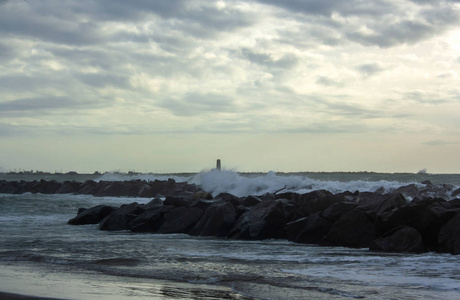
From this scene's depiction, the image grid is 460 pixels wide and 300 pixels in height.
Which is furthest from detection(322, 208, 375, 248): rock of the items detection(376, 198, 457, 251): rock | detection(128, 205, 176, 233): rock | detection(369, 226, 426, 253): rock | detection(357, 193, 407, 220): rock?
detection(128, 205, 176, 233): rock

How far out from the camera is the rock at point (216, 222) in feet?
50.2

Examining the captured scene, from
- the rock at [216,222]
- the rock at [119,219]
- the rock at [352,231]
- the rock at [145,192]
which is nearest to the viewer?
the rock at [352,231]

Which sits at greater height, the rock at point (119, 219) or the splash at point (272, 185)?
the splash at point (272, 185)

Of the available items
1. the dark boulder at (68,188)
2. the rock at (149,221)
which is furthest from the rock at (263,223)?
the dark boulder at (68,188)

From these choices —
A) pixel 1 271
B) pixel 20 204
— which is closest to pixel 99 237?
pixel 1 271

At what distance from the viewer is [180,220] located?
16438mm

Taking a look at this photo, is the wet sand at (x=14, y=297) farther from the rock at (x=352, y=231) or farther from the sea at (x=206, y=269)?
the rock at (x=352, y=231)

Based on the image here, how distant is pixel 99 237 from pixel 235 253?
5041 millimetres

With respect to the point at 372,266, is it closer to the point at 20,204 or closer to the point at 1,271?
the point at 1,271

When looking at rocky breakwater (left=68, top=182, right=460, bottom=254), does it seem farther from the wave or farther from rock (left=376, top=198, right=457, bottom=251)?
the wave

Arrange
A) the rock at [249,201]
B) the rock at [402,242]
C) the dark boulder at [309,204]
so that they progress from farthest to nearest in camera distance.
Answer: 1. the rock at [249,201]
2. the dark boulder at [309,204]
3. the rock at [402,242]

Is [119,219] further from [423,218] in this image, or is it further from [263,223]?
[423,218]

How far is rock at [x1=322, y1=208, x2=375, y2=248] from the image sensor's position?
1265cm

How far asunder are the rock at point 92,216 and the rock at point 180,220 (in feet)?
10.1
